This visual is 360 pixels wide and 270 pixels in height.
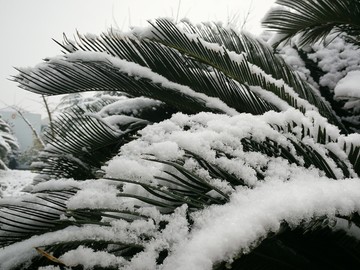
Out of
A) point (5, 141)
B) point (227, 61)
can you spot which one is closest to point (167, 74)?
point (227, 61)

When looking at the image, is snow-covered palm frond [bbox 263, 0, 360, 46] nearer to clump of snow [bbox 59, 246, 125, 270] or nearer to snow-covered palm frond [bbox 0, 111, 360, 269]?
snow-covered palm frond [bbox 0, 111, 360, 269]

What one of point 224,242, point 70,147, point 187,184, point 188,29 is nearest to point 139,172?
point 187,184

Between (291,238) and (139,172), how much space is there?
0.41 m

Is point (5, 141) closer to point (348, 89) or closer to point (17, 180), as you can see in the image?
point (17, 180)

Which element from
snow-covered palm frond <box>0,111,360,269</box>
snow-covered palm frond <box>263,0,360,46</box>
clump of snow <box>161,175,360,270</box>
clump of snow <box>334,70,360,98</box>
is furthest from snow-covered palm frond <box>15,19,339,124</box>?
clump of snow <box>161,175,360,270</box>

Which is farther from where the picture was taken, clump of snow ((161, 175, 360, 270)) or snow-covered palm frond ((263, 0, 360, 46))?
snow-covered palm frond ((263, 0, 360, 46))

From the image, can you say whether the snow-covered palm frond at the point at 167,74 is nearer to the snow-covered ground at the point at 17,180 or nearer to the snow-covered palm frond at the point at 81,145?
the snow-covered palm frond at the point at 81,145

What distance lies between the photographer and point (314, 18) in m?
2.04

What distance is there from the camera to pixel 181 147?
0.79 meters

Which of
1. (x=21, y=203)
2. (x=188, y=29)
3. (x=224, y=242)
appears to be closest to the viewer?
(x=224, y=242)

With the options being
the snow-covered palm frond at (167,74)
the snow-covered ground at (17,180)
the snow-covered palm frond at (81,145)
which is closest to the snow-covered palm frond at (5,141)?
the snow-covered ground at (17,180)

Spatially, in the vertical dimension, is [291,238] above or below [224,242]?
below

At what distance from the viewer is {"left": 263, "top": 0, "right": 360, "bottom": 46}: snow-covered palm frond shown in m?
1.87

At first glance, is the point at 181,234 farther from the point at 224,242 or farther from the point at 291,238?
the point at 291,238
